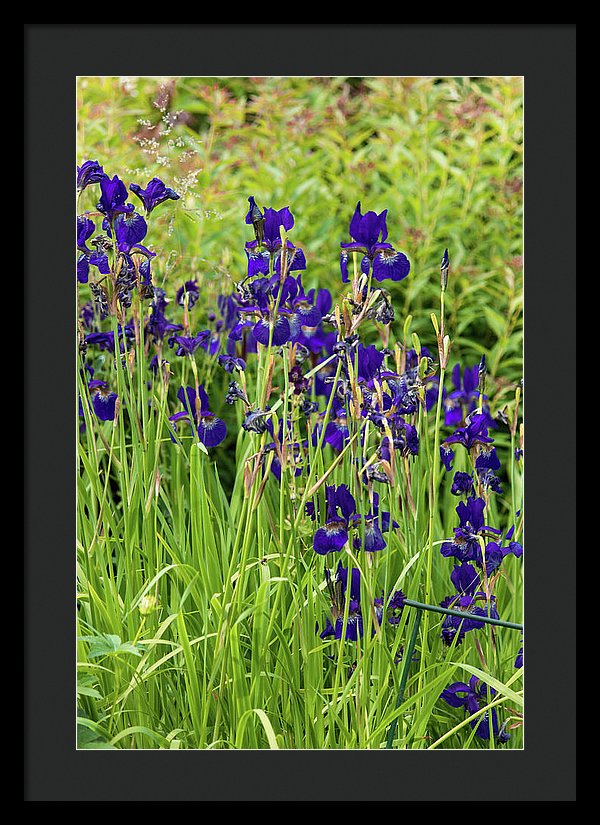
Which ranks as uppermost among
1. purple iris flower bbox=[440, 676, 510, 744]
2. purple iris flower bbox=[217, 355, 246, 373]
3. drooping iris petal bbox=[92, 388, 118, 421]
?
purple iris flower bbox=[217, 355, 246, 373]

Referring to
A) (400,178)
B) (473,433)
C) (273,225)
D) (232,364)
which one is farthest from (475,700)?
(400,178)

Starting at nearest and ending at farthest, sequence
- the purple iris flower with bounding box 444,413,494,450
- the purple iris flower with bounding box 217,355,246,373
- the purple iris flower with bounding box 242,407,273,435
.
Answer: the purple iris flower with bounding box 242,407,273,435 → the purple iris flower with bounding box 217,355,246,373 → the purple iris flower with bounding box 444,413,494,450

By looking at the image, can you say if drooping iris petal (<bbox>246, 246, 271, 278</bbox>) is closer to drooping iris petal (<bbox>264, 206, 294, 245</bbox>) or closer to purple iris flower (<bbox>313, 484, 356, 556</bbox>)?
drooping iris petal (<bbox>264, 206, 294, 245</bbox>)

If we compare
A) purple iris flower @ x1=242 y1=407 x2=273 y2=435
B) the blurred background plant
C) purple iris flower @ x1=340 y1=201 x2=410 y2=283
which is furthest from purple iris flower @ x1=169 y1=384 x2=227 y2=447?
the blurred background plant

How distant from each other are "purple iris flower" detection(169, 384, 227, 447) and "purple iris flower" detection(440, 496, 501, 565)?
641 mm

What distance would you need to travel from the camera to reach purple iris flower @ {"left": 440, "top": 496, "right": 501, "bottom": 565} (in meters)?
2.23

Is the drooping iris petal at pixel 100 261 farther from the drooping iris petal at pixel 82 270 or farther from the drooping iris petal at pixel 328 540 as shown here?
the drooping iris petal at pixel 328 540

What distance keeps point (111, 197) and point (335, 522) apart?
964 mm

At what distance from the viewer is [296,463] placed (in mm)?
2160

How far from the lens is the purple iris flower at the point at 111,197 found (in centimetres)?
218

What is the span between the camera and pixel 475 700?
2189mm

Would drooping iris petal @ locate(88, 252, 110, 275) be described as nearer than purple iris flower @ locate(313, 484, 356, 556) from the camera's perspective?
No
